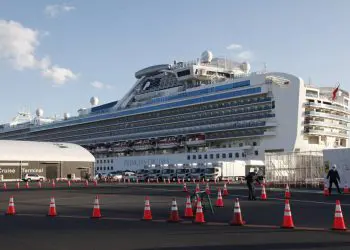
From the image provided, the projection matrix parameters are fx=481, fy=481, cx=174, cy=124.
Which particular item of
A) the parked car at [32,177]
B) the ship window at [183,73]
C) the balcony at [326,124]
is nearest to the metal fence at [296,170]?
the balcony at [326,124]

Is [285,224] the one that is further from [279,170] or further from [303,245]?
[279,170]

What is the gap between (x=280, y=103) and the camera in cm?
6322

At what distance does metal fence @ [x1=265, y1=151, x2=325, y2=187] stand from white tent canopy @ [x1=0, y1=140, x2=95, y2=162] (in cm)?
4214

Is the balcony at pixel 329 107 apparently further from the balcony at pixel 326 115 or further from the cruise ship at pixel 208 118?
the balcony at pixel 326 115

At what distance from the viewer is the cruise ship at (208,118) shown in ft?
208

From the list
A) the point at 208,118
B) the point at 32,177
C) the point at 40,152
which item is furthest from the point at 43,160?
the point at 208,118

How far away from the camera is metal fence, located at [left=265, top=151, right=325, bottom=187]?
122 feet

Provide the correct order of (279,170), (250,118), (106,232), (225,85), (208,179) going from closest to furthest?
(106,232)
(279,170)
(208,179)
(250,118)
(225,85)

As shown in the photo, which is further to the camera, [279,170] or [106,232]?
[279,170]

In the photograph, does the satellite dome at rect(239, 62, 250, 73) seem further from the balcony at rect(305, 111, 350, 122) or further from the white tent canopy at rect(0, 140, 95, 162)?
the white tent canopy at rect(0, 140, 95, 162)

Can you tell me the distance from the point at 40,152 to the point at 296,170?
147 ft

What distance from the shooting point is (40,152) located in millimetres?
71312

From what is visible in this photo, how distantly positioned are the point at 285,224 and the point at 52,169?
64.3m

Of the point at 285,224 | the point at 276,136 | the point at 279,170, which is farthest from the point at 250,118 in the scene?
the point at 285,224
